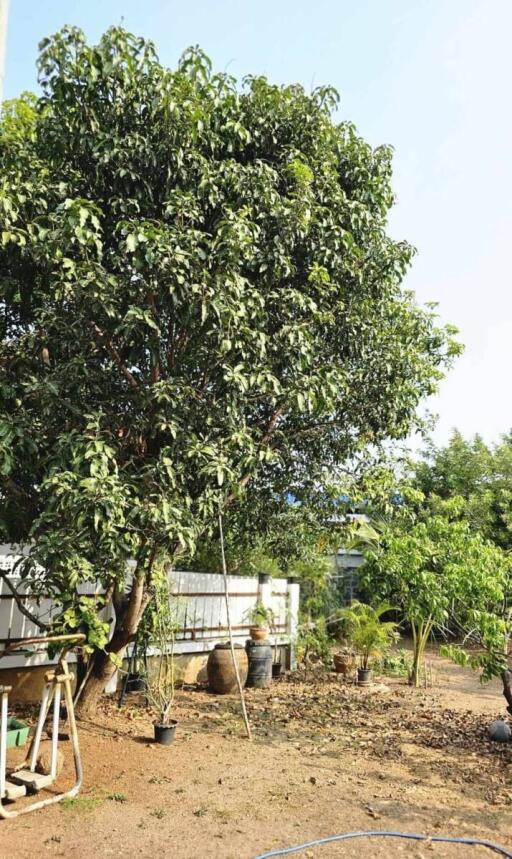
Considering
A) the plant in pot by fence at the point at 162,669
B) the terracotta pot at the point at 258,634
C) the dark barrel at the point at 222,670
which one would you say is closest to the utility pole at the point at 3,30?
the plant in pot by fence at the point at 162,669

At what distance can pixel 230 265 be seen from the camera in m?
5.06

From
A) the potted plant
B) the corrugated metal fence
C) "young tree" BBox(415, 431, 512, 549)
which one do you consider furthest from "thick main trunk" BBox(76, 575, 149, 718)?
"young tree" BBox(415, 431, 512, 549)

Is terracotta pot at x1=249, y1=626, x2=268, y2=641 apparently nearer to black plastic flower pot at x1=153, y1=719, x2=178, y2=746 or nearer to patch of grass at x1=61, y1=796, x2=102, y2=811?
black plastic flower pot at x1=153, y1=719, x2=178, y2=746

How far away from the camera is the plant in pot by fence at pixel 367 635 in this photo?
9.21 metres

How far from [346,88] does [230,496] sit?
4.18m

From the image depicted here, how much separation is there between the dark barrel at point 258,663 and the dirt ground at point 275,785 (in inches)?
34.7

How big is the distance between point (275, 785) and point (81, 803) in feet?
4.72

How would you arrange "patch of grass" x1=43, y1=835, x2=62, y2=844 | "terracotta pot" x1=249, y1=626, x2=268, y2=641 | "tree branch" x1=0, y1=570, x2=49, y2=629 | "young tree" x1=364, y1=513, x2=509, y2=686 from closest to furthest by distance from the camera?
Answer: 1. "patch of grass" x1=43, y1=835, x2=62, y2=844
2. "tree branch" x1=0, y1=570, x2=49, y2=629
3. "young tree" x1=364, y1=513, x2=509, y2=686
4. "terracotta pot" x1=249, y1=626, x2=268, y2=641

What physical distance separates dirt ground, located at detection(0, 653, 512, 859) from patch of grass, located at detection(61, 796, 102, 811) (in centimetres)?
1

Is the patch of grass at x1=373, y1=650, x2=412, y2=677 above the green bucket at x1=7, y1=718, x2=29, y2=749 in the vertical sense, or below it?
below

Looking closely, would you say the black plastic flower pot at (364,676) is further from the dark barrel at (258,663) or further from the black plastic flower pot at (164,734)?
the black plastic flower pot at (164,734)

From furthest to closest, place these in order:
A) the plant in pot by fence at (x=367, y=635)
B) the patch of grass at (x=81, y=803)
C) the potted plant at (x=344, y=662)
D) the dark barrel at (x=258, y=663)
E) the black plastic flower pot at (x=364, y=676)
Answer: the potted plant at (x=344, y=662) < the plant in pot by fence at (x=367, y=635) < the black plastic flower pot at (x=364, y=676) < the dark barrel at (x=258, y=663) < the patch of grass at (x=81, y=803)

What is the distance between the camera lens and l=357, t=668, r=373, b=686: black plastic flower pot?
8.87m

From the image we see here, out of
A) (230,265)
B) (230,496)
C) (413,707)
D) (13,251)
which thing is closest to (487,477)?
(413,707)
